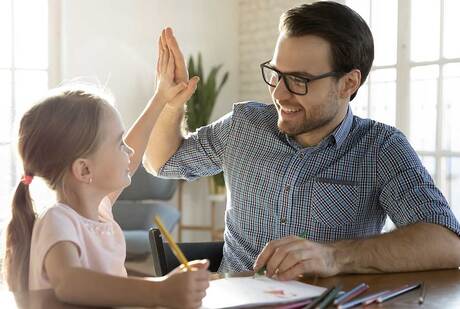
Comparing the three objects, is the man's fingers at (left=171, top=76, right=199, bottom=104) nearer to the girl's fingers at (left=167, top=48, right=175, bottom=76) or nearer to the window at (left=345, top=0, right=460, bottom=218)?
the girl's fingers at (left=167, top=48, right=175, bottom=76)

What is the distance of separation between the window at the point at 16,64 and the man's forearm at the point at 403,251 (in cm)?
396

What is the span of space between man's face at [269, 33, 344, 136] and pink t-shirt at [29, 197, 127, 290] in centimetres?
73

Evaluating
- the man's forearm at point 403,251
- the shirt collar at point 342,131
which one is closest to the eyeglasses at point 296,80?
the shirt collar at point 342,131

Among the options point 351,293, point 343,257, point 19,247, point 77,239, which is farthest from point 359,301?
point 19,247

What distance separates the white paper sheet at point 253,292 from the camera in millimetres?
1324

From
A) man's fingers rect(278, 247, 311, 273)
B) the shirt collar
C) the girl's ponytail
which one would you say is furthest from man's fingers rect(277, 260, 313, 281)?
the shirt collar

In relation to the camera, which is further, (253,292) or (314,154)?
(314,154)

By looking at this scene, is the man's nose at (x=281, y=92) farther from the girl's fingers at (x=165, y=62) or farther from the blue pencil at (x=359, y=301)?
the blue pencil at (x=359, y=301)

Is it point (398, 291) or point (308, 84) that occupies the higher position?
point (308, 84)

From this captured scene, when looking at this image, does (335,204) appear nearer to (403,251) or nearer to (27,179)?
(403,251)

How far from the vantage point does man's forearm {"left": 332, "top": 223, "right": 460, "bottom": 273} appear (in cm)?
172

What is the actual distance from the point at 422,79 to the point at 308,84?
8.13 ft

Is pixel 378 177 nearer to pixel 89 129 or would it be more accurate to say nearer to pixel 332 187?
pixel 332 187

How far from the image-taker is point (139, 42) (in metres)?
5.81
